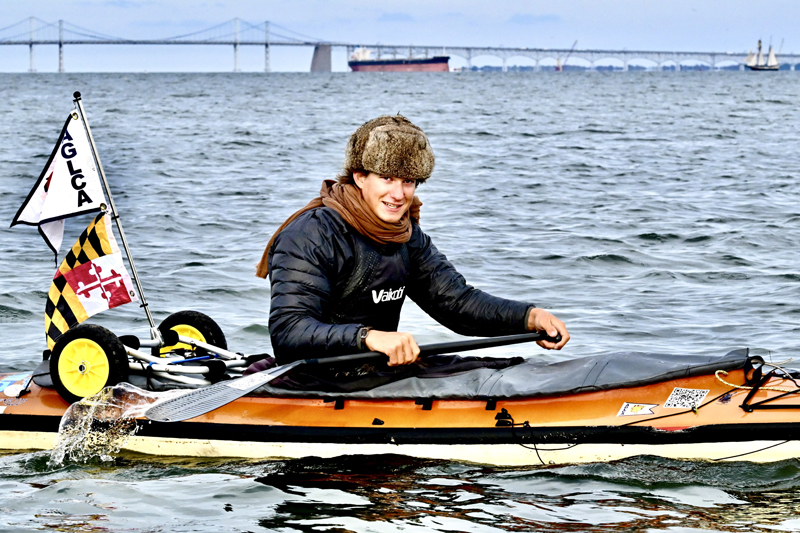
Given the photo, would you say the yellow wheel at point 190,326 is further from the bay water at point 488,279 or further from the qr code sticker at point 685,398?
the qr code sticker at point 685,398

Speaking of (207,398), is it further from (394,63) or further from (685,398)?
(394,63)

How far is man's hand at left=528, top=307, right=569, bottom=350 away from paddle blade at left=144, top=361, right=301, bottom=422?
111cm

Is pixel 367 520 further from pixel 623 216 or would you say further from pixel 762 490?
pixel 623 216

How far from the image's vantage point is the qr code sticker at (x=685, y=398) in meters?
4.42

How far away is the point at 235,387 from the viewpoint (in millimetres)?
4605

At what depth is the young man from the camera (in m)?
4.37

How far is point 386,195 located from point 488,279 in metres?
5.02

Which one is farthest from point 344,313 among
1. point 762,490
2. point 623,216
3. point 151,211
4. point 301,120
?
point 301,120

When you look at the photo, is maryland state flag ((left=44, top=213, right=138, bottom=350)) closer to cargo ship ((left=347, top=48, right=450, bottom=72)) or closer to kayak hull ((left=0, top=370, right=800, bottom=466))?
kayak hull ((left=0, top=370, right=800, bottom=466))

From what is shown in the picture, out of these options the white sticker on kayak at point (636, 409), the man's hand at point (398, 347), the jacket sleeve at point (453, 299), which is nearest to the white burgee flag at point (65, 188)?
the jacket sleeve at point (453, 299)

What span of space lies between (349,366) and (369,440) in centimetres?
36

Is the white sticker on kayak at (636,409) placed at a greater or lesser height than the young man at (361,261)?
lesser

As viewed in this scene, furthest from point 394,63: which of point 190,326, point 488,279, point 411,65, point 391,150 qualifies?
point 391,150

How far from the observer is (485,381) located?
15.3ft
